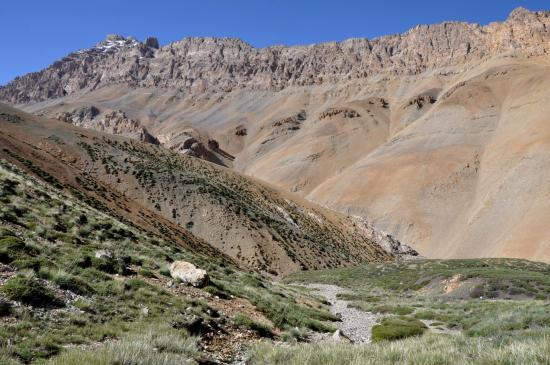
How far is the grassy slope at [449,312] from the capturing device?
24.7ft

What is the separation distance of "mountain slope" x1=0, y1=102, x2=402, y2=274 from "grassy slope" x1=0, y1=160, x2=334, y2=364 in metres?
21.0

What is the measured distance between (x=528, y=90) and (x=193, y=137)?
105m

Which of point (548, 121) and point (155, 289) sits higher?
point (548, 121)

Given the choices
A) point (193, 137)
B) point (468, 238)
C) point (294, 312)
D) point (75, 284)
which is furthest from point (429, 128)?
point (75, 284)

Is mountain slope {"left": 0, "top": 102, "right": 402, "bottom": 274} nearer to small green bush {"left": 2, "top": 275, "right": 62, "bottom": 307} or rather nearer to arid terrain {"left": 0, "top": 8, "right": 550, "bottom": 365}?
arid terrain {"left": 0, "top": 8, "right": 550, "bottom": 365}

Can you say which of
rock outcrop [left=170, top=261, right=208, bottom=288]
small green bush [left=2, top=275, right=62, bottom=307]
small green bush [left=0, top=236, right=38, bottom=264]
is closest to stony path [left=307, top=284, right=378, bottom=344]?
rock outcrop [left=170, top=261, right=208, bottom=288]

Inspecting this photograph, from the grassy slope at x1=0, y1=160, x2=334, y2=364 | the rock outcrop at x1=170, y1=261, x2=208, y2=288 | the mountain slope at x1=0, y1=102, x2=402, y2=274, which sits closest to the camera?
the grassy slope at x1=0, y1=160, x2=334, y2=364

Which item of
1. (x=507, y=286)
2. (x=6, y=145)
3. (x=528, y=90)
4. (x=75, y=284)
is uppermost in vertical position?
(x=528, y=90)

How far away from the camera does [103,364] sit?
6574 mm

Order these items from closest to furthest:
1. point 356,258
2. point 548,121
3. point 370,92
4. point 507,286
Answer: point 507,286 → point 356,258 → point 548,121 → point 370,92

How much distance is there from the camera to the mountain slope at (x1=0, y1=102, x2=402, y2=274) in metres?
43.8

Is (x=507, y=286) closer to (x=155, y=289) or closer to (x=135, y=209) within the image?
(x=155, y=289)

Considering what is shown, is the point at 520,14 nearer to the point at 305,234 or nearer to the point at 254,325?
the point at 305,234

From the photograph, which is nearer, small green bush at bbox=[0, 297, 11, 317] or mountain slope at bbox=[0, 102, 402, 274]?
small green bush at bbox=[0, 297, 11, 317]
